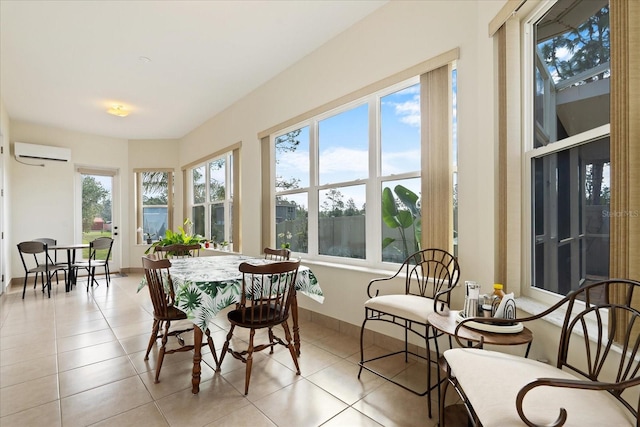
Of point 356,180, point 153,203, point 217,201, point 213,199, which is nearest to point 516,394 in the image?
point 356,180

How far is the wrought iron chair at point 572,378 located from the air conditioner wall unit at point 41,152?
753 centimetres

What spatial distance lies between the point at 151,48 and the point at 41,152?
165 inches

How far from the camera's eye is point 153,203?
7.24 m

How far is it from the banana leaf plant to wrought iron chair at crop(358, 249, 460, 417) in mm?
161

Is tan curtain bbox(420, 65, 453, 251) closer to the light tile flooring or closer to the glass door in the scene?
the light tile flooring

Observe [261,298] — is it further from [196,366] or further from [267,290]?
[196,366]

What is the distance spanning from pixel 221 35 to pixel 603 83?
126 inches

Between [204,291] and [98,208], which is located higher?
[98,208]

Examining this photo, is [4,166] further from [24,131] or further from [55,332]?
[55,332]

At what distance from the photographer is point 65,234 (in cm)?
622

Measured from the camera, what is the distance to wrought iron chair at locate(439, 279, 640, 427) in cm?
93

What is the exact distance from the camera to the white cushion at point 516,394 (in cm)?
95

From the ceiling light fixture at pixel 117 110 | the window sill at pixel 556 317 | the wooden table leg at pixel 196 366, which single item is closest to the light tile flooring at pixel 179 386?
the wooden table leg at pixel 196 366

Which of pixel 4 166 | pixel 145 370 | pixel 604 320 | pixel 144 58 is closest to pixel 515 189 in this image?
pixel 604 320
